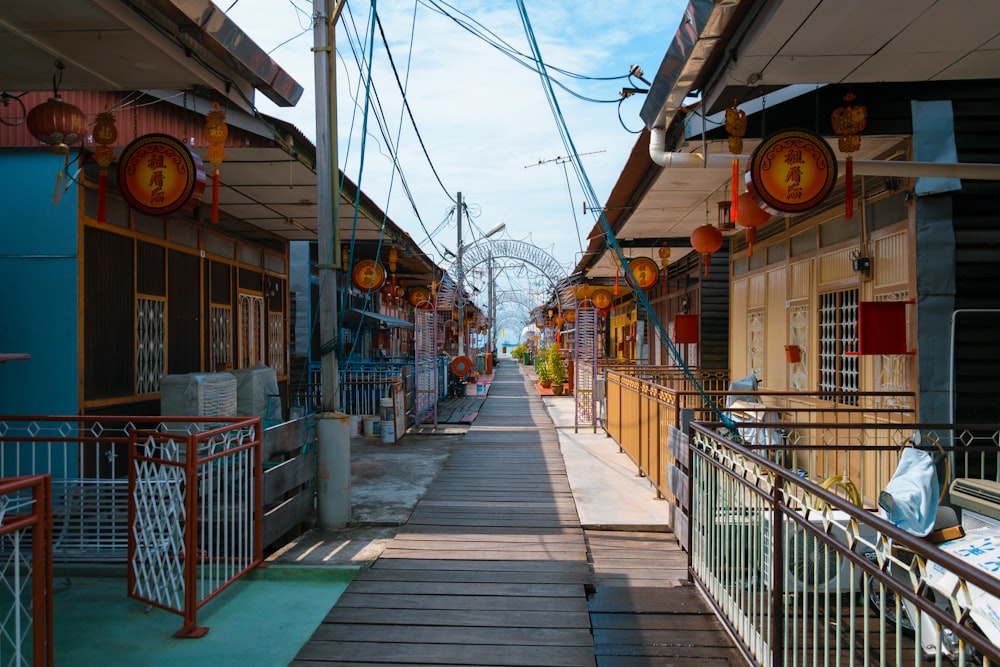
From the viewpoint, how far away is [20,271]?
6.41m

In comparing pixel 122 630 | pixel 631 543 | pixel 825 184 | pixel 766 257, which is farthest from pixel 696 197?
pixel 122 630

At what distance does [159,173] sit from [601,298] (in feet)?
37.5

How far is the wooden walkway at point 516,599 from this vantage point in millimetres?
3756

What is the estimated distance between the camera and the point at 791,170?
505cm

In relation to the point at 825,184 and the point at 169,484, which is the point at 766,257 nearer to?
the point at 825,184

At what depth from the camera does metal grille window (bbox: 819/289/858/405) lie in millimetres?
7387

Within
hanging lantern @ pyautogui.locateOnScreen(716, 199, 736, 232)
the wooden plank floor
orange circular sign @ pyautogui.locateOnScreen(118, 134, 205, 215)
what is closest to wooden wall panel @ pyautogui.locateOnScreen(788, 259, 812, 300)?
hanging lantern @ pyautogui.locateOnScreen(716, 199, 736, 232)

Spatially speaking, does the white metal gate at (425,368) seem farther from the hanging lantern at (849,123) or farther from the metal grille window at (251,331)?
the hanging lantern at (849,123)

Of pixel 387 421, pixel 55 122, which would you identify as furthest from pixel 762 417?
pixel 55 122

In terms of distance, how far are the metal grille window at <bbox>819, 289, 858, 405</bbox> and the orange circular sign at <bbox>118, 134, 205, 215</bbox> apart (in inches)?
258

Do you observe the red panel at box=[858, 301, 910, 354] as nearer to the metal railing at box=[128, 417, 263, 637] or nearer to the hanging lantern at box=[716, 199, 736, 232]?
the hanging lantern at box=[716, 199, 736, 232]

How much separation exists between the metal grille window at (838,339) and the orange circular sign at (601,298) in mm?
7230

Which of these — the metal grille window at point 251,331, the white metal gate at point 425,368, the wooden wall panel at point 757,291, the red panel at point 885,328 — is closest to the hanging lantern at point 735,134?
the red panel at point 885,328

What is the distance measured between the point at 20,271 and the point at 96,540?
2961 mm
